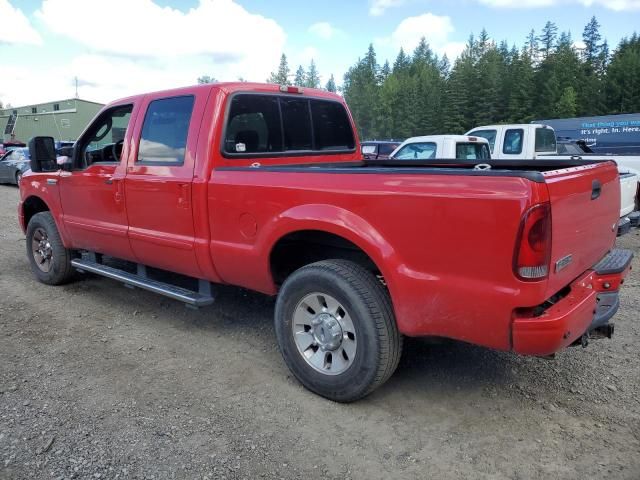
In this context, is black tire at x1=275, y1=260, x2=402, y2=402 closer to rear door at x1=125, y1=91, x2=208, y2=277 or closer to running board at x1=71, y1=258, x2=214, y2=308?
running board at x1=71, y1=258, x2=214, y2=308

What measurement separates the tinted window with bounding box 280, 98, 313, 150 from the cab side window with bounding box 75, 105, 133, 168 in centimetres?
148

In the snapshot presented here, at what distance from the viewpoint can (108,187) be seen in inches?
179

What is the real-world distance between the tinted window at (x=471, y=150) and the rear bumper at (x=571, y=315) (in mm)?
5909

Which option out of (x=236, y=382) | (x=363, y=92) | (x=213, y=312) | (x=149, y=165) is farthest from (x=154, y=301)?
(x=363, y=92)

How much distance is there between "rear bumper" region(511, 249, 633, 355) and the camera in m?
2.43

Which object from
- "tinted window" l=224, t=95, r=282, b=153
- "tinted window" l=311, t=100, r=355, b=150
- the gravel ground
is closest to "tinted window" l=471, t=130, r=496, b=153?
"tinted window" l=311, t=100, r=355, b=150

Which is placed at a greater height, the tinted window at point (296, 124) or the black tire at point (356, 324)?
the tinted window at point (296, 124)

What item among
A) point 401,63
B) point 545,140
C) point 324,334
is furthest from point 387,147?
point 401,63

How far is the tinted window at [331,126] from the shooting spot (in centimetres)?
468

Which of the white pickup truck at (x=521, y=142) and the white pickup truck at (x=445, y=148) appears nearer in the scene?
the white pickup truck at (x=445, y=148)

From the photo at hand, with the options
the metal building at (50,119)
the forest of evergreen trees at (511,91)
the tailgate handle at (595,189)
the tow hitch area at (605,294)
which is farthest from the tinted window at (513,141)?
the forest of evergreen trees at (511,91)

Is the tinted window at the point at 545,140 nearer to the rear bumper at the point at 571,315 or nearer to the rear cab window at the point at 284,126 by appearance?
the rear cab window at the point at 284,126

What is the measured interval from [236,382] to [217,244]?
99cm

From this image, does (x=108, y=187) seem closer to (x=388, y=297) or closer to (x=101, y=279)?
(x=101, y=279)
